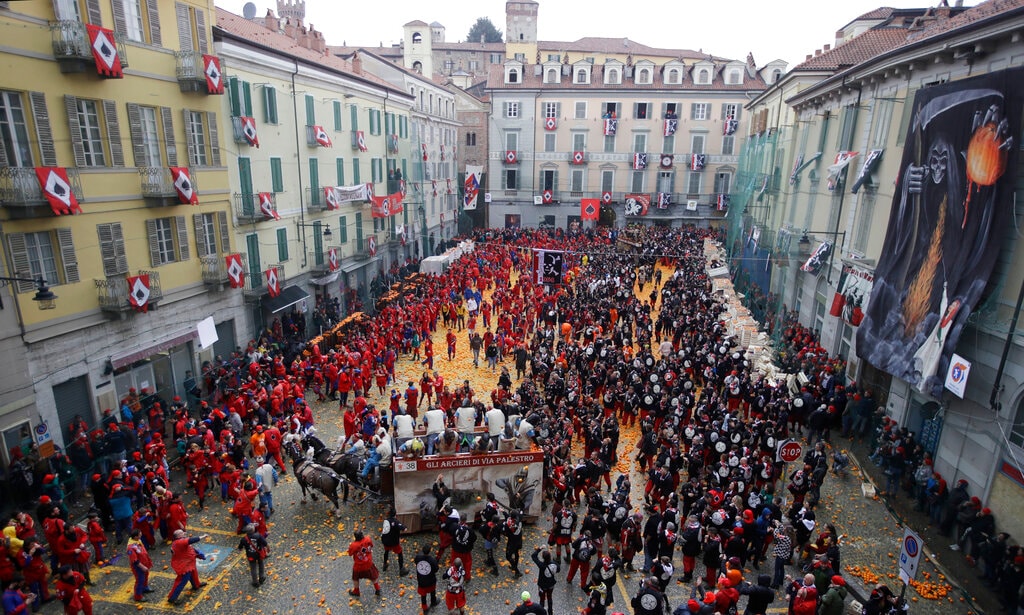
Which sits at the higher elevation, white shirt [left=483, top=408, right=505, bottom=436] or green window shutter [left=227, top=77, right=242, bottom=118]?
green window shutter [left=227, top=77, right=242, bottom=118]

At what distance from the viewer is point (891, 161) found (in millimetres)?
17828

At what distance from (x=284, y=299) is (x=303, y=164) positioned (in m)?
6.80

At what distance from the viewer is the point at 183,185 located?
18.4m

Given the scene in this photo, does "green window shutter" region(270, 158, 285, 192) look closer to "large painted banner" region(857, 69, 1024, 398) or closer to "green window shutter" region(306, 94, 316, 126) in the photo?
"green window shutter" region(306, 94, 316, 126)

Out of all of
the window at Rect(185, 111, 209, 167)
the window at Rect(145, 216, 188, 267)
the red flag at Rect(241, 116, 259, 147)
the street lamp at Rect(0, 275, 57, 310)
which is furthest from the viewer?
the red flag at Rect(241, 116, 259, 147)

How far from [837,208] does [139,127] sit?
23.8 meters

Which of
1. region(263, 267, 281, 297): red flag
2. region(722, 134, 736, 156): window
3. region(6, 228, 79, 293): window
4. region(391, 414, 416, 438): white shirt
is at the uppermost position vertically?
region(722, 134, 736, 156): window

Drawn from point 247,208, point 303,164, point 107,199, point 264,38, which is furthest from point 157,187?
point 264,38

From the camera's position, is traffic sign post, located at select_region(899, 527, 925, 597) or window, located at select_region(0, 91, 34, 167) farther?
window, located at select_region(0, 91, 34, 167)

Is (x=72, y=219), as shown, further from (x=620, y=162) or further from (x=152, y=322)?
(x=620, y=162)

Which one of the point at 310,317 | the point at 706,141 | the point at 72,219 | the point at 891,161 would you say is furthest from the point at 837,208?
the point at 706,141

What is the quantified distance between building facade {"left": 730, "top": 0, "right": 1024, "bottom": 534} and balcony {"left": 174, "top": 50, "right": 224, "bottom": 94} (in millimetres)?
21290

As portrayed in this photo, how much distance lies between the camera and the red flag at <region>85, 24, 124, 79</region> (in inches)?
594

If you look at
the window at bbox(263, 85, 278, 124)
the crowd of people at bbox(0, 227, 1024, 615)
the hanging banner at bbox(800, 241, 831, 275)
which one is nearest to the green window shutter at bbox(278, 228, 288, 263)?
the crowd of people at bbox(0, 227, 1024, 615)
